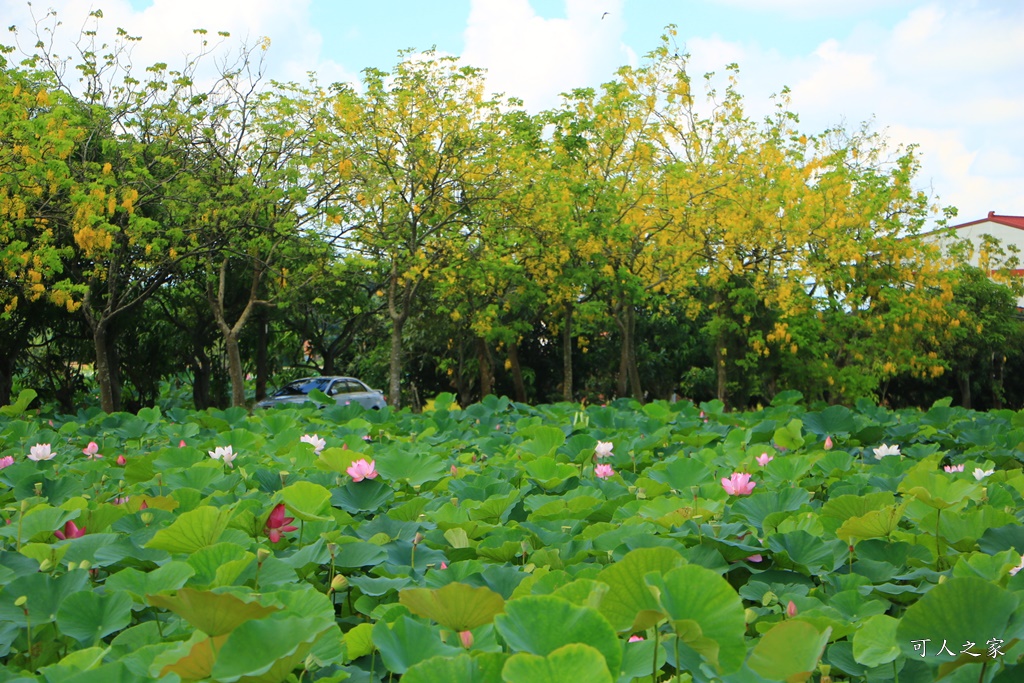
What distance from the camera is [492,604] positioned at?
4.71 ft

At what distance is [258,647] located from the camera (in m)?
1.18

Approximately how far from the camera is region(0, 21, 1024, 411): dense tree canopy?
45.4ft

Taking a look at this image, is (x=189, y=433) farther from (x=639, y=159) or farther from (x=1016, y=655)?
(x=639, y=159)

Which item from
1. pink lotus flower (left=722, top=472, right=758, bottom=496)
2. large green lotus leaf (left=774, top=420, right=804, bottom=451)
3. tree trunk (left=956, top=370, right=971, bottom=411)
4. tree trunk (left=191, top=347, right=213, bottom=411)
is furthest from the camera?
tree trunk (left=956, top=370, right=971, bottom=411)

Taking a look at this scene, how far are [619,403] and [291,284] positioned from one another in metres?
12.2

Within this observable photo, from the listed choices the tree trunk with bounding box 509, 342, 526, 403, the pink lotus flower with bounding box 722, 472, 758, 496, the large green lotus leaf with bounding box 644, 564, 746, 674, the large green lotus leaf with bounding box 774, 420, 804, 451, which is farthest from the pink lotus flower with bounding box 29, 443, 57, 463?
the tree trunk with bounding box 509, 342, 526, 403

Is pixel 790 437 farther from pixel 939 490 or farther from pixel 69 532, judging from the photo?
Answer: pixel 69 532

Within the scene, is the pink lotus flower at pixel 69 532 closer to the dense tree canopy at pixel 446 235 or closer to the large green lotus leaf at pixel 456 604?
the large green lotus leaf at pixel 456 604

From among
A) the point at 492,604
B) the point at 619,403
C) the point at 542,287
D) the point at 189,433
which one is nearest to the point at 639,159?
the point at 542,287

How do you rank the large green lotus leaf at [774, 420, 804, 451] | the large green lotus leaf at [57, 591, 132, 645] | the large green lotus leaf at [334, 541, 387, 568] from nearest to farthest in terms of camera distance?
1. the large green lotus leaf at [57, 591, 132, 645]
2. the large green lotus leaf at [334, 541, 387, 568]
3. the large green lotus leaf at [774, 420, 804, 451]

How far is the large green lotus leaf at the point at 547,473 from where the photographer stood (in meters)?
3.07

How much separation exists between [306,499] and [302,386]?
65.2 feet

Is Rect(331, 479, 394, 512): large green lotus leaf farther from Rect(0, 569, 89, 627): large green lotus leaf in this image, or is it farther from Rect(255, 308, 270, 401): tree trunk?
Rect(255, 308, 270, 401): tree trunk

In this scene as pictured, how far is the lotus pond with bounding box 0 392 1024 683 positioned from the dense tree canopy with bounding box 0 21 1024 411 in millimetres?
9341
